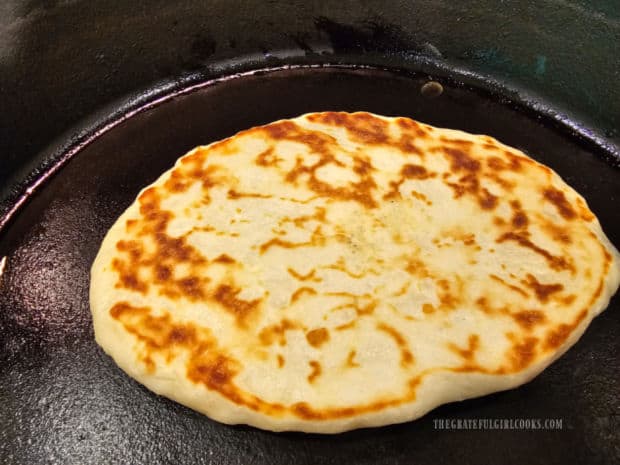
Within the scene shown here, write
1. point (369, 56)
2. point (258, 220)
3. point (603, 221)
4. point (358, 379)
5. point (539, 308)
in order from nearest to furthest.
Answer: point (358, 379)
point (539, 308)
point (258, 220)
point (603, 221)
point (369, 56)

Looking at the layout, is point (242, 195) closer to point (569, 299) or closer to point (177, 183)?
point (177, 183)

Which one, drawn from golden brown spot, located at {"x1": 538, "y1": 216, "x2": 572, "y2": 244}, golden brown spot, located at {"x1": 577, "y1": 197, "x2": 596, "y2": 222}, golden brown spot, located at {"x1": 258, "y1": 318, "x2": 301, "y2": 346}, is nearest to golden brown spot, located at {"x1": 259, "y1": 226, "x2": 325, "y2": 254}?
golden brown spot, located at {"x1": 258, "y1": 318, "x2": 301, "y2": 346}

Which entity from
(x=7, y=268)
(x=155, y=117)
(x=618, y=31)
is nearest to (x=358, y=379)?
(x=7, y=268)

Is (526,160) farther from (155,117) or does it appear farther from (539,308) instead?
(155,117)

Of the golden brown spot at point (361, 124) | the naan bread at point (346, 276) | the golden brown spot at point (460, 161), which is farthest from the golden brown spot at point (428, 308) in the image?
the golden brown spot at point (361, 124)

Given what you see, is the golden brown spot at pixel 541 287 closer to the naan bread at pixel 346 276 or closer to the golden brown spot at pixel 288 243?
the naan bread at pixel 346 276

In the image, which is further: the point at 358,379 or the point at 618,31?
the point at 618,31
